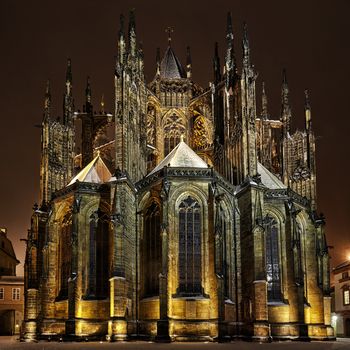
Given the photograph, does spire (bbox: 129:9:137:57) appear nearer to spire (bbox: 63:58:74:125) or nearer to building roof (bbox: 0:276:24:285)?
spire (bbox: 63:58:74:125)

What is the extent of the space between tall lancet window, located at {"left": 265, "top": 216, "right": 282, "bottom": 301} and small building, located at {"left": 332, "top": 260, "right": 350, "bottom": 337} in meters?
24.6

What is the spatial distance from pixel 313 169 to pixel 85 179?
1961 centimetres

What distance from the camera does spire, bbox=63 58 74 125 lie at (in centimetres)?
5402

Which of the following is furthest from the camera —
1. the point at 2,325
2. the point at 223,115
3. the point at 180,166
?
the point at 2,325

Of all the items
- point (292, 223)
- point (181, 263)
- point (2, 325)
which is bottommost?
point (2, 325)

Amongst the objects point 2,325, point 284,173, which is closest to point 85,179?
point 284,173

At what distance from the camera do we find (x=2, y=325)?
68625 mm

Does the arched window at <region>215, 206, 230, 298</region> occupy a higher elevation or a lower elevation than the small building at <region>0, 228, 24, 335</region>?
higher

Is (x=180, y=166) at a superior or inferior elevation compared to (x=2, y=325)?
superior

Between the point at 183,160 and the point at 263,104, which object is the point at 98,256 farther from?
the point at 263,104

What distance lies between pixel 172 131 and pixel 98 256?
17.1 meters

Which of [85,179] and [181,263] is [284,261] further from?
[85,179]

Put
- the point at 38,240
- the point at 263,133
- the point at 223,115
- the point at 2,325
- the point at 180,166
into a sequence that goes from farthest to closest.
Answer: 1. the point at 2,325
2. the point at 263,133
3. the point at 223,115
4. the point at 38,240
5. the point at 180,166

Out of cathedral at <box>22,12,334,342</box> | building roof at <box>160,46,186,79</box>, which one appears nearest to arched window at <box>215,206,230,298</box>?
cathedral at <box>22,12,334,342</box>
